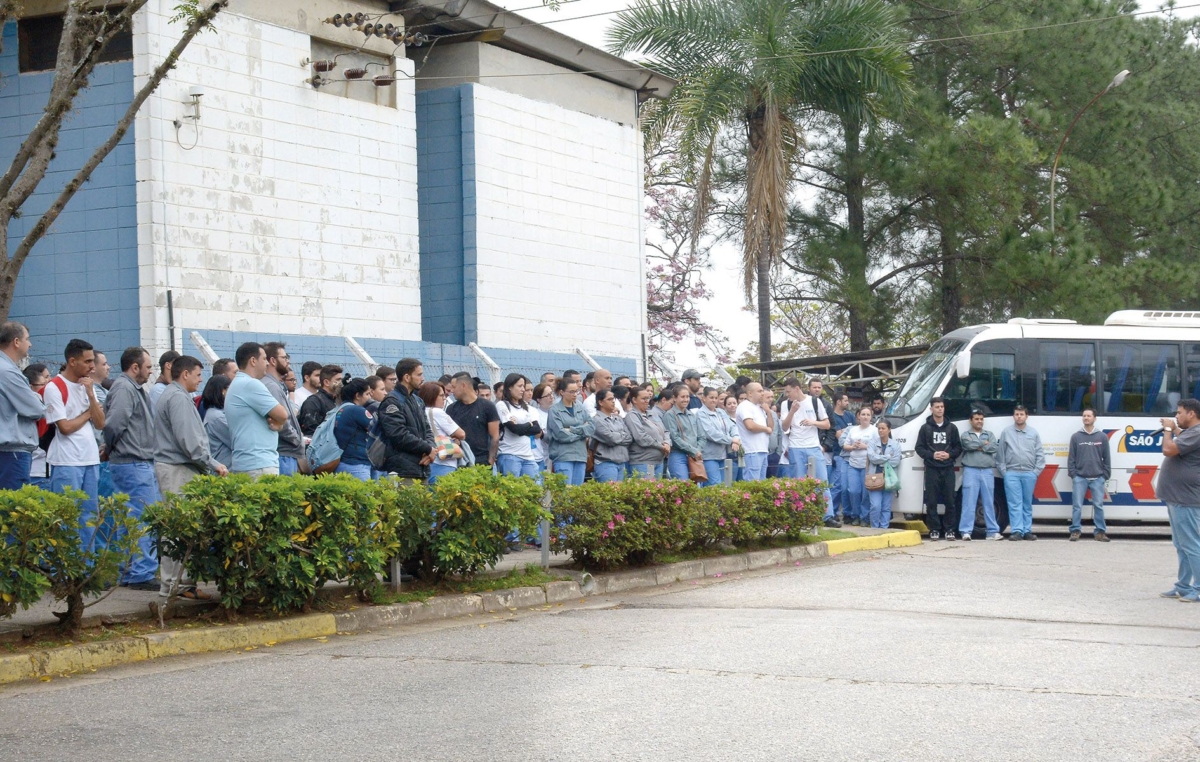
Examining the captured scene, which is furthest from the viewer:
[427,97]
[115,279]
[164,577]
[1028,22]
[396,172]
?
[1028,22]

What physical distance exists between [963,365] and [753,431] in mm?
3536

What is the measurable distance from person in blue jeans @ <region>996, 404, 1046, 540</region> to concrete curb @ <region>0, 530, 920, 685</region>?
5776 millimetres

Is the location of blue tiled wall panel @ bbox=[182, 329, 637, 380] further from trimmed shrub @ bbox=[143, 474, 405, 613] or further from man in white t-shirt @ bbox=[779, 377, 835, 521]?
trimmed shrub @ bbox=[143, 474, 405, 613]

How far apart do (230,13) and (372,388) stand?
9500 mm

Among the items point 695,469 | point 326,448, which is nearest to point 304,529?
point 326,448

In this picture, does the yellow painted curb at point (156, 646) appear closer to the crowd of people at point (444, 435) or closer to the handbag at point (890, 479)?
the crowd of people at point (444, 435)

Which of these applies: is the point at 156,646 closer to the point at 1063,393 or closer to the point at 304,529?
the point at 304,529

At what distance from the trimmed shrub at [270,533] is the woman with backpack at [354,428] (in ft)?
6.28

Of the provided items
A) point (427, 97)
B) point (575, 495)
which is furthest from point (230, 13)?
point (575, 495)

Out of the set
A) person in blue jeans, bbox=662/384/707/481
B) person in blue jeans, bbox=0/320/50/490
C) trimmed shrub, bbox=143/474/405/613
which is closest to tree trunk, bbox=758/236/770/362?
person in blue jeans, bbox=662/384/707/481

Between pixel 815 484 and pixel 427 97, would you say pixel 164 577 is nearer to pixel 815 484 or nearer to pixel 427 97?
pixel 815 484

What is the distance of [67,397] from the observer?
10.2 meters

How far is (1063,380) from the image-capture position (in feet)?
62.9

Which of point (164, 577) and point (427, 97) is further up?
point (427, 97)
